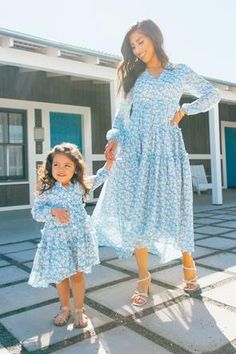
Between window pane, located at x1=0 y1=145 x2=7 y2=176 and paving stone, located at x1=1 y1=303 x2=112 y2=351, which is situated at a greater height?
window pane, located at x1=0 y1=145 x2=7 y2=176

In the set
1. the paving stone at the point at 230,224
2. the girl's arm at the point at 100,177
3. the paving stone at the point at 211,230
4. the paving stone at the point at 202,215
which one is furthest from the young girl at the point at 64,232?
the paving stone at the point at 202,215

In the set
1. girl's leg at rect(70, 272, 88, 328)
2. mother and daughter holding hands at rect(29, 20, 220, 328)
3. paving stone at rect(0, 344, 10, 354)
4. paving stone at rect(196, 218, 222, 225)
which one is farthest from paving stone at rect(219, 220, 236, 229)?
paving stone at rect(0, 344, 10, 354)

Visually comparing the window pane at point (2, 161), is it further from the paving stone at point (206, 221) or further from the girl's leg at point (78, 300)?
the girl's leg at point (78, 300)

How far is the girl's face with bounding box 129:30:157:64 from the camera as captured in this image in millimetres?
2268

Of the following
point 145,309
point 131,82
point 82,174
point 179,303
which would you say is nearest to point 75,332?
point 145,309

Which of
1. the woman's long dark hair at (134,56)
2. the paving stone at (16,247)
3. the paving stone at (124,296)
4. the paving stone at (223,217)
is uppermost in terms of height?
the woman's long dark hair at (134,56)

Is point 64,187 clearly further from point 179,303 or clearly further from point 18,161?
point 18,161

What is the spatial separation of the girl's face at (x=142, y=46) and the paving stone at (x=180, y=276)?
1.49 meters

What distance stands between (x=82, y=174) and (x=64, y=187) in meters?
0.12

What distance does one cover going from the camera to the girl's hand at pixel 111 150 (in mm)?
2295

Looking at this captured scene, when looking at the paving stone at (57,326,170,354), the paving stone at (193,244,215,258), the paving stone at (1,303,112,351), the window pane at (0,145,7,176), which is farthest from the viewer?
the window pane at (0,145,7,176)

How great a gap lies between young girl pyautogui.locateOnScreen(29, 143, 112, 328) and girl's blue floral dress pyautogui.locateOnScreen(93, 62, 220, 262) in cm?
31

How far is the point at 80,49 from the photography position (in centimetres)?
508

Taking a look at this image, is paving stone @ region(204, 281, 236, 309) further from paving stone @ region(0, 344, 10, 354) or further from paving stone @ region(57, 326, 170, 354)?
paving stone @ region(0, 344, 10, 354)
